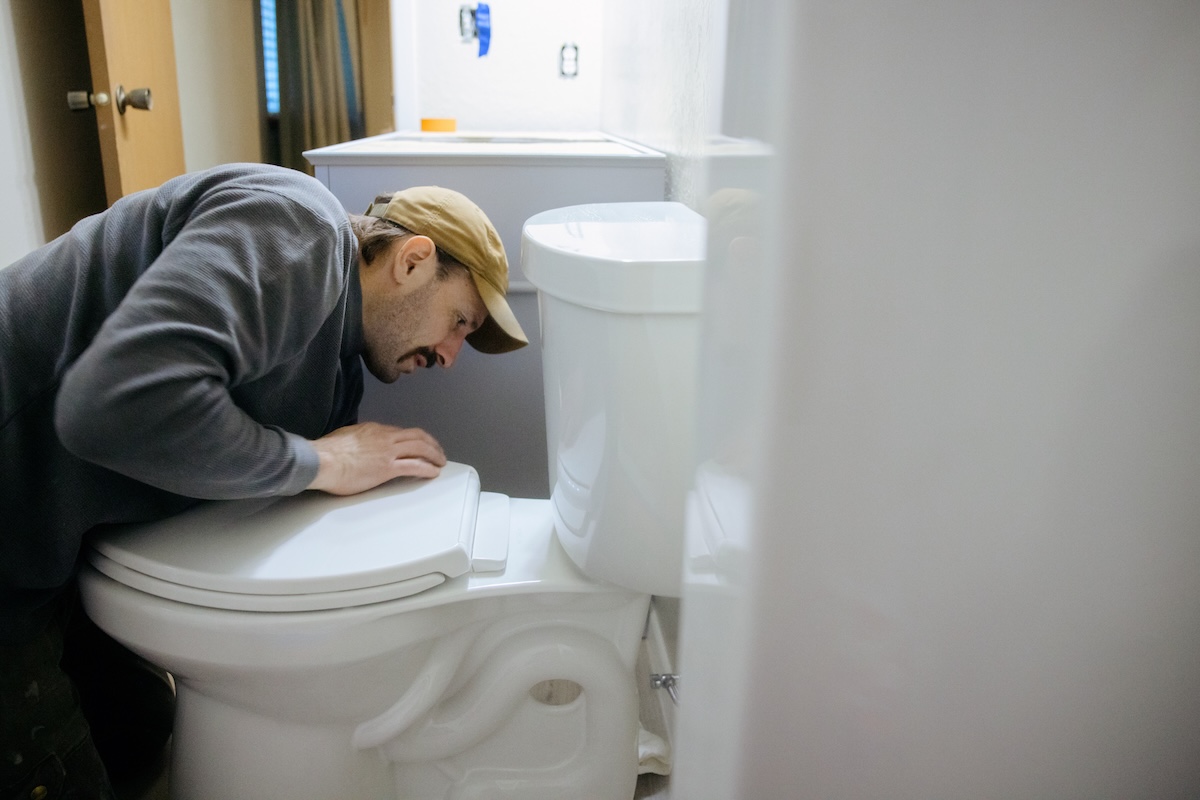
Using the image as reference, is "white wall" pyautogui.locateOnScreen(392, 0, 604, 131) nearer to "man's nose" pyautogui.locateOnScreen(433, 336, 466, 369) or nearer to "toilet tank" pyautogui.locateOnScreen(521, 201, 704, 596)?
"man's nose" pyautogui.locateOnScreen(433, 336, 466, 369)

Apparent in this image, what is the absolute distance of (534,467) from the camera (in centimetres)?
136

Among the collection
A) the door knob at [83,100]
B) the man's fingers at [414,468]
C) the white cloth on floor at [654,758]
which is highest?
the door knob at [83,100]

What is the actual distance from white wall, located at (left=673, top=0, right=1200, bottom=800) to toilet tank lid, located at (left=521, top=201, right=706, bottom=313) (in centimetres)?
35

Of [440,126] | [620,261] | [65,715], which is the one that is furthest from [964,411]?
[440,126]

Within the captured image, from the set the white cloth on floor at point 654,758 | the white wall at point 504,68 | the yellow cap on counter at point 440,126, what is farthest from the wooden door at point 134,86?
the white cloth on floor at point 654,758

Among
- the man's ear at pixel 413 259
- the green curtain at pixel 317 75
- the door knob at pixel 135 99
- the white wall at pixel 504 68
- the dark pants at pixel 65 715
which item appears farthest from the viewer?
the green curtain at pixel 317 75

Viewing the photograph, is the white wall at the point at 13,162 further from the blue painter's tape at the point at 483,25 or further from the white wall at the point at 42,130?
the blue painter's tape at the point at 483,25

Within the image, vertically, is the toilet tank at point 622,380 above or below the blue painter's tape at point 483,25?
below

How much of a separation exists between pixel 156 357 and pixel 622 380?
14.6 inches

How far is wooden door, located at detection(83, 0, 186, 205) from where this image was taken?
1432mm

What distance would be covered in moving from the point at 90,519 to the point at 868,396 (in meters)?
0.76

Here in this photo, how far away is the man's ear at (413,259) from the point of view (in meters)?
0.94

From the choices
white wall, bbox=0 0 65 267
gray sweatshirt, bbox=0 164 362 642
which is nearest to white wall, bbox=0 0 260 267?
white wall, bbox=0 0 65 267

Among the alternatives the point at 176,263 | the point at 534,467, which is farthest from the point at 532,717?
the point at 176,263
